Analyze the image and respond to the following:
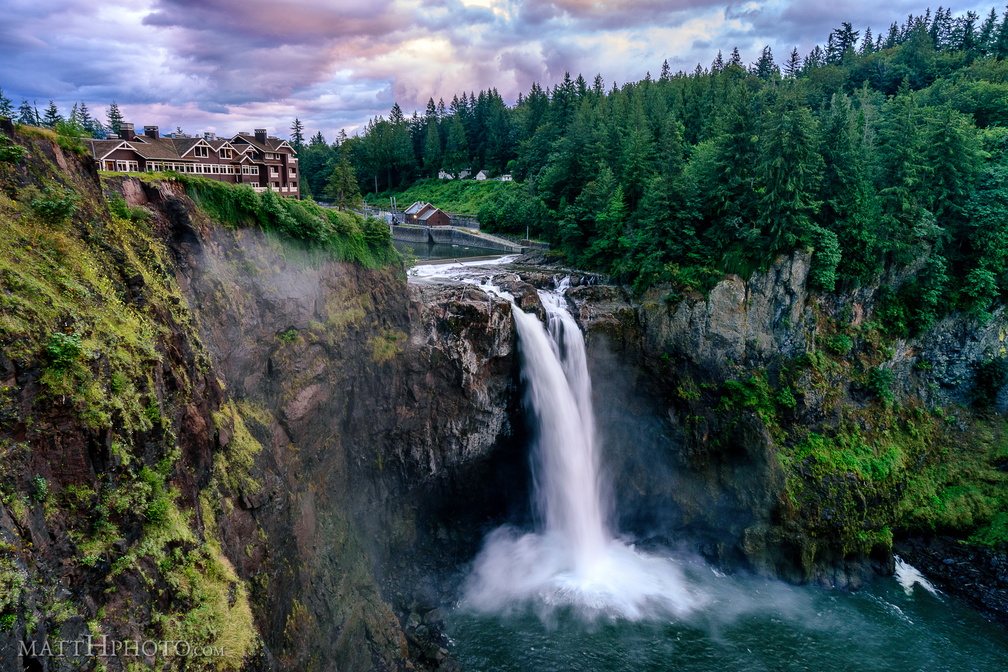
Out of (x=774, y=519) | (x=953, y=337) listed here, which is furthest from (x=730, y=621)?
(x=953, y=337)

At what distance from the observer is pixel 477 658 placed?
66.5ft

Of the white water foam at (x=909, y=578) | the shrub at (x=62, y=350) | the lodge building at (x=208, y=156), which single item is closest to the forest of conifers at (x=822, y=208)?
the white water foam at (x=909, y=578)

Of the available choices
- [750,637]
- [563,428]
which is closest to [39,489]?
[563,428]

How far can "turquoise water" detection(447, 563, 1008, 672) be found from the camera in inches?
802

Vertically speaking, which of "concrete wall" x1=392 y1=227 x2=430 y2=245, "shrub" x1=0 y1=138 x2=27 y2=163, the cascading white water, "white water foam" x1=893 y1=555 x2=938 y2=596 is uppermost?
"concrete wall" x1=392 y1=227 x2=430 y2=245

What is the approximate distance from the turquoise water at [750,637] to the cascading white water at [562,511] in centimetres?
166

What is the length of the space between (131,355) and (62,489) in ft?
9.68

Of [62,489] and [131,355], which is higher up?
[131,355]

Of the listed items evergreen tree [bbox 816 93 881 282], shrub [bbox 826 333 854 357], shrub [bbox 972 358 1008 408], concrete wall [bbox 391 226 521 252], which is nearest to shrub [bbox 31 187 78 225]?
evergreen tree [bbox 816 93 881 282]

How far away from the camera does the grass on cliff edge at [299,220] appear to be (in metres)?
17.8

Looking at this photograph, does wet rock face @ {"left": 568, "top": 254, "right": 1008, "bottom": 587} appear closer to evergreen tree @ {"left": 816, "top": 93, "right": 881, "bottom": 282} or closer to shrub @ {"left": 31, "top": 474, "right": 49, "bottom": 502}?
evergreen tree @ {"left": 816, "top": 93, "right": 881, "bottom": 282}

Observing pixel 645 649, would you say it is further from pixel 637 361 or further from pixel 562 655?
pixel 637 361

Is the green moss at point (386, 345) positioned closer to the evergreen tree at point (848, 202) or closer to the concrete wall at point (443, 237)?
the evergreen tree at point (848, 202)

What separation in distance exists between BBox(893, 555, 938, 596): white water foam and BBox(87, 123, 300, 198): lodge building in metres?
32.6
